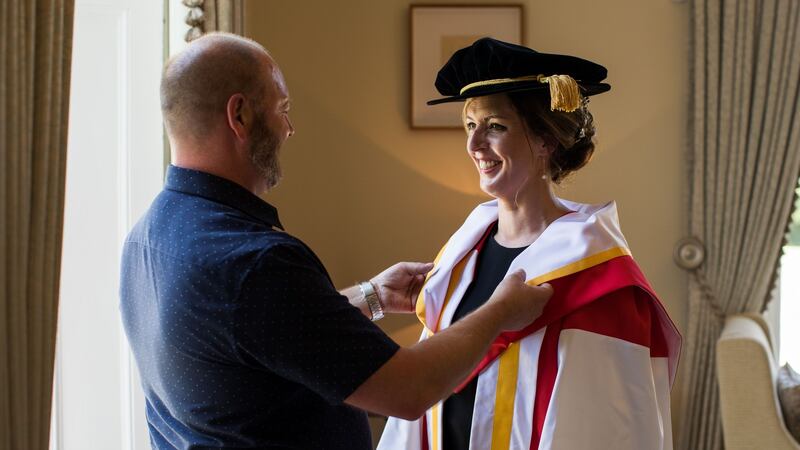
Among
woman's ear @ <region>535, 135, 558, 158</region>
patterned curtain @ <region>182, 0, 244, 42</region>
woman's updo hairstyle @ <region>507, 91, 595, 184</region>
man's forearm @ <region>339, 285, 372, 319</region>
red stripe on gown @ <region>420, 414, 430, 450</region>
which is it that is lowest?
red stripe on gown @ <region>420, 414, 430, 450</region>

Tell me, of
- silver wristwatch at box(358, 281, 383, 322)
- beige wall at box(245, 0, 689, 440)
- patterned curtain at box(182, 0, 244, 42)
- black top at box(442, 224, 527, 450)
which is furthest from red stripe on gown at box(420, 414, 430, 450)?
beige wall at box(245, 0, 689, 440)

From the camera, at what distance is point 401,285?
2334mm

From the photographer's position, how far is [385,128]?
4535 millimetres

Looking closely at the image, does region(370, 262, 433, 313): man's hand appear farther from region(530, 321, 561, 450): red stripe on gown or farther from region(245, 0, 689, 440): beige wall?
region(245, 0, 689, 440): beige wall

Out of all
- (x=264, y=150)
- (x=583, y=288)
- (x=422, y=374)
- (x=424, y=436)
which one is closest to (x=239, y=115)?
(x=264, y=150)

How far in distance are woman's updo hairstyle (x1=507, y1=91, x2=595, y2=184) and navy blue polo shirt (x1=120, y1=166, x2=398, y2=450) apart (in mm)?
687

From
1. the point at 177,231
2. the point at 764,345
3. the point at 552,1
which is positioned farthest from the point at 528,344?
the point at 552,1

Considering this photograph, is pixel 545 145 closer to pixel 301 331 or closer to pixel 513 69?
pixel 513 69

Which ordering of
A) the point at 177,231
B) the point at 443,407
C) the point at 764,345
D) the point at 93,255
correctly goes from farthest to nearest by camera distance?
1. the point at 764,345
2. the point at 93,255
3. the point at 443,407
4. the point at 177,231

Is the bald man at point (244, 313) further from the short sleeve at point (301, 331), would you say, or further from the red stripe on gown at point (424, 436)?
the red stripe on gown at point (424, 436)

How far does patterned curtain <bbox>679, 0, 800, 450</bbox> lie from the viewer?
4250 mm

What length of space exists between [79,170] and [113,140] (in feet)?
0.55

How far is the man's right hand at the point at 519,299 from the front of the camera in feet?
5.75

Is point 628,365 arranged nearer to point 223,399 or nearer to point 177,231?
point 223,399
